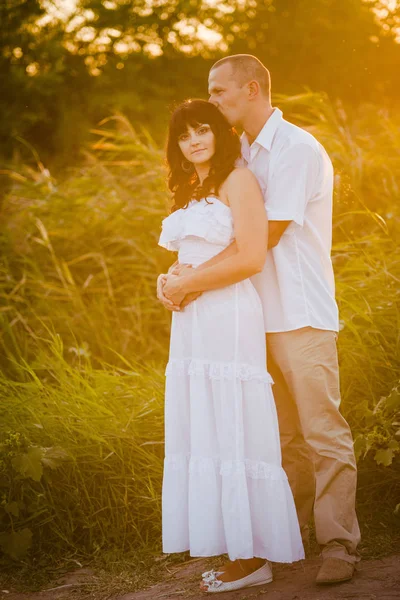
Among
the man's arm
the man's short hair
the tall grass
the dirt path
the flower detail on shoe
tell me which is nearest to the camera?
the dirt path

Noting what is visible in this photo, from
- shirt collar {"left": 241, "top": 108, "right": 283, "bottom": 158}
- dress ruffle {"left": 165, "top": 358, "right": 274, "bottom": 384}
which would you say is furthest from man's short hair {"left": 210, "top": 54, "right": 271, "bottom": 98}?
dress ruffle {"left": 165, "top": 358, "right": 274, "bottom": 384}

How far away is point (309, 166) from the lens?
3.04 metres

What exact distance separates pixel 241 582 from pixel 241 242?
1.34 metres

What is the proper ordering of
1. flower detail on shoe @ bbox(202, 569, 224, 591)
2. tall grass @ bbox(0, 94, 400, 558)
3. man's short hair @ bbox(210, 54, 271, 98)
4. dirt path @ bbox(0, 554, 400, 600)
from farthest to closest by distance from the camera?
tall grass @ bbox(0, 94, 400, 558) < man's short hair @ bbox(210, 54, 271, 98) < flower detail on shoe @ bbox(202, 569, 224, 591) < dirt path @ bbox(0, 554, 400, 600)

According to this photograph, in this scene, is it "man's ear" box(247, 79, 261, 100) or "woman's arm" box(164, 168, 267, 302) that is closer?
"woman's arm" box(164, 168, 267, 302)

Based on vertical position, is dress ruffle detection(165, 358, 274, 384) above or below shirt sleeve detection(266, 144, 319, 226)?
below

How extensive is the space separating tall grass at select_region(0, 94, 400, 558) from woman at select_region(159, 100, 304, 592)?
0.73 meters

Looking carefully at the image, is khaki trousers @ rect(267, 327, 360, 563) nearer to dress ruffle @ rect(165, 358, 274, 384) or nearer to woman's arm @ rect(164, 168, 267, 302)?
dress ruffle @ rect(165, 358, 274, 384)

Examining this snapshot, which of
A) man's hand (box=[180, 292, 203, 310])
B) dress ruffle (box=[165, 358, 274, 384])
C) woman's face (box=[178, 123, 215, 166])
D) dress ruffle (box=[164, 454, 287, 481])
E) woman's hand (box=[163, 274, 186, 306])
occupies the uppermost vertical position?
woman's face (box=[178, 123, 215, 166])

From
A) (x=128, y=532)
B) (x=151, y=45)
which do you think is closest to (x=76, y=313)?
(x=128, y=532)

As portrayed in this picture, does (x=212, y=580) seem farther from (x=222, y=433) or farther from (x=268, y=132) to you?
(x=268, y=132)

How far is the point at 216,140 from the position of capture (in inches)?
123

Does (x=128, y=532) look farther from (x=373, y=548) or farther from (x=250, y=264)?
(x=250, y=264)

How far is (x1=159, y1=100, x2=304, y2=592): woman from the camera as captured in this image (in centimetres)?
294
